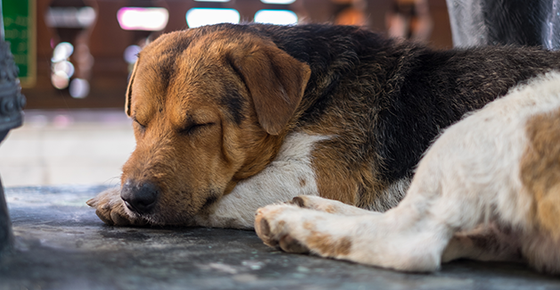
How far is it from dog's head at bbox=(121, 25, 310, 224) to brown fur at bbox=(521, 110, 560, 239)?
1.08 meters

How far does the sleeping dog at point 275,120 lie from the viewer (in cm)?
239

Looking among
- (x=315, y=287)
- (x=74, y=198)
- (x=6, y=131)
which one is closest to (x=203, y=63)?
(x=6, y=131)

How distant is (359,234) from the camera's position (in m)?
1.87

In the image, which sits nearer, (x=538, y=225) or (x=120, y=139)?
(x=538, y=225)

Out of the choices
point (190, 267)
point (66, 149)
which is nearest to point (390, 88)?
point (190, 267)

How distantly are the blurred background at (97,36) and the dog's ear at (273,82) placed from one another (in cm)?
670

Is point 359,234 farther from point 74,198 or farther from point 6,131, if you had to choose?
point 74,198

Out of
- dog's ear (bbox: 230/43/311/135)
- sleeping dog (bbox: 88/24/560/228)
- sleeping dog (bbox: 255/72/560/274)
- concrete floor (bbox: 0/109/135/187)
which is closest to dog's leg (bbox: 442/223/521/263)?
sleeping dog (bbox: 255/72/560/274)

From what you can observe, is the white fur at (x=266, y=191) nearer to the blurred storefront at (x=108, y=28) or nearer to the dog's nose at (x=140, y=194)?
the dog's nose at (x=140, y=194)

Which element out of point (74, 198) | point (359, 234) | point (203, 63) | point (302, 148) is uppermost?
point (203, 63)

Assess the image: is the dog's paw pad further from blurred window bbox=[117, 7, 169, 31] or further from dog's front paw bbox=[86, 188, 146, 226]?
blurred window bbox=[117, 7, 169, 31]

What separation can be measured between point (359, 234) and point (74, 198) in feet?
7.63

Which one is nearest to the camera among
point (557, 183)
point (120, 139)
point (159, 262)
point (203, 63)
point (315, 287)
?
point (315, 287)

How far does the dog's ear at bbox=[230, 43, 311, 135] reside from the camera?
96.1 inches
